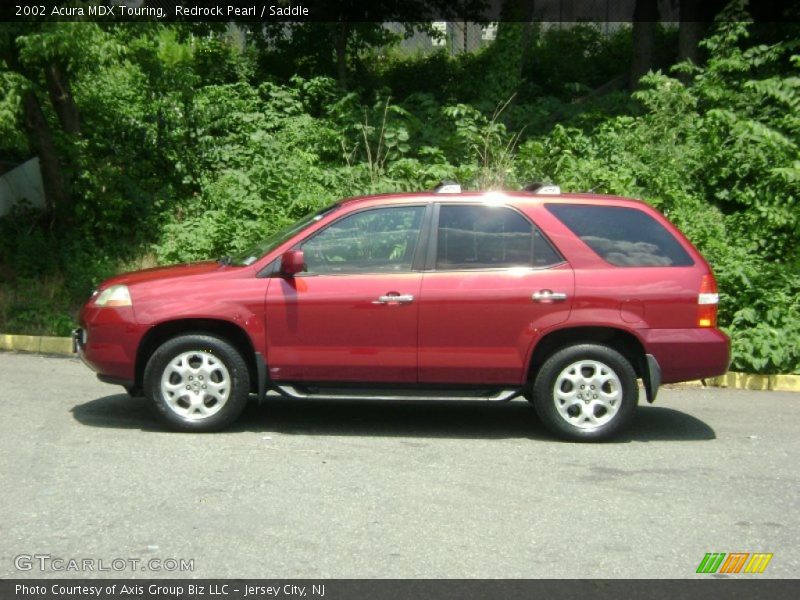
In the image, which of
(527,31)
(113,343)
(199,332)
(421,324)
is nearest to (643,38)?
(527,31)

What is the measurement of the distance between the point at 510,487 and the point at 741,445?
7.71ft

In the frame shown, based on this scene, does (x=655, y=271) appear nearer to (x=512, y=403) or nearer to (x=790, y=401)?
(x=512, y=403)

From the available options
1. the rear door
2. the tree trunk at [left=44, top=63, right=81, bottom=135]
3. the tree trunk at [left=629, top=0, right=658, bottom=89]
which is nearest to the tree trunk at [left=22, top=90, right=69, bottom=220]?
the tree trunk at [left=44, top=63, right=81, bottom=135]

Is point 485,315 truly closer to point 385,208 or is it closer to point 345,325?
point 345,325

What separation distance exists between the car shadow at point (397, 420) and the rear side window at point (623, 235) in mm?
1389

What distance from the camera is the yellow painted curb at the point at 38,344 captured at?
12258 mm

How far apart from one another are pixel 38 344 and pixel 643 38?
12.8m

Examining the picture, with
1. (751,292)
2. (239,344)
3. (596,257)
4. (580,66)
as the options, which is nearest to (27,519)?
(239,344)

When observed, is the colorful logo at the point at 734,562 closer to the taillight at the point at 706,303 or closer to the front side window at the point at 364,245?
the taillight at the point at 706,303

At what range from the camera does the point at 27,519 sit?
19.5 ft

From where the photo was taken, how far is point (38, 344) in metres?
12.3

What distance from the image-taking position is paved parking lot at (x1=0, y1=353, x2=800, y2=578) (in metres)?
5.47

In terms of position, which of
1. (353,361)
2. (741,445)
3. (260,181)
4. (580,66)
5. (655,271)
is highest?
(580,66)

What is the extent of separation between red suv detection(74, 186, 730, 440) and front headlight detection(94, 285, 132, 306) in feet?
0.04
